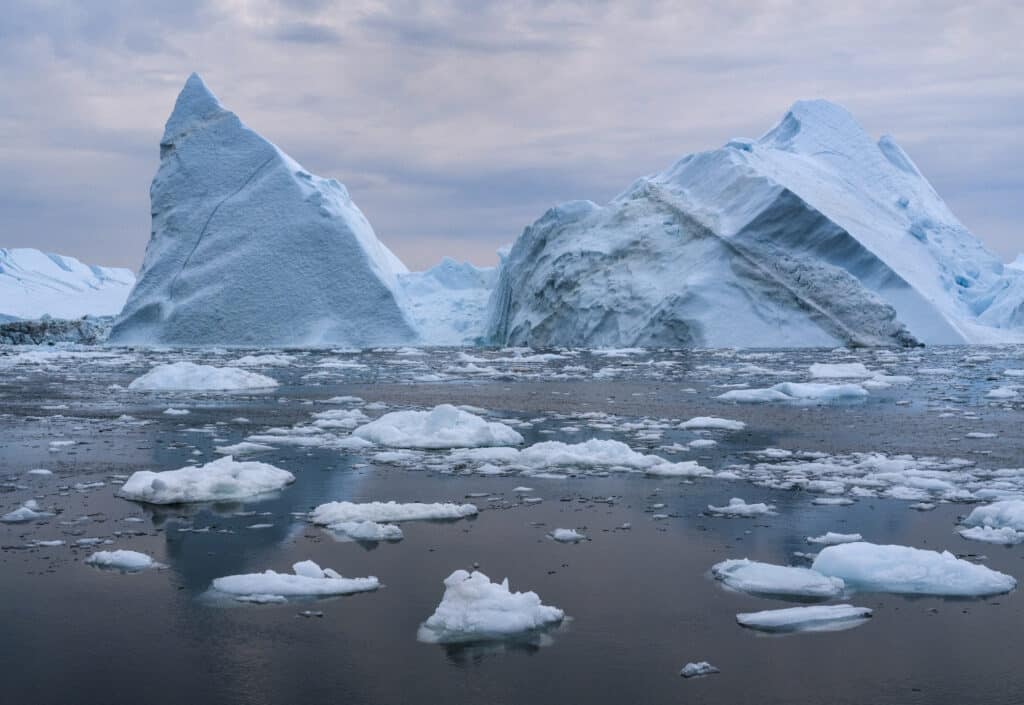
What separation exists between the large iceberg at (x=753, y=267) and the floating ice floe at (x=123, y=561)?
26140 millimetres

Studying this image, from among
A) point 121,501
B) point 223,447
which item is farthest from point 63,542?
point 223,447

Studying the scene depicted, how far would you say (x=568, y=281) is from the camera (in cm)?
→ 3353

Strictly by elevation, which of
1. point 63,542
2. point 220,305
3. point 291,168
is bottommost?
point 63,542

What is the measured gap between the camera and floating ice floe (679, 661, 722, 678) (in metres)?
3.96

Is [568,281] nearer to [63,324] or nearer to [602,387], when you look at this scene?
[602,387]

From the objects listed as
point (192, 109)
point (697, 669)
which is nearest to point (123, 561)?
point (697, 669)

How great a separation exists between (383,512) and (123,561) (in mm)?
1632

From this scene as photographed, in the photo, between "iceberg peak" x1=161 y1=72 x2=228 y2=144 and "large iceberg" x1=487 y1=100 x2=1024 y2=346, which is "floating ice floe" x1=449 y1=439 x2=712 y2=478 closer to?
"large iceberg" x1=487 y1=100 x2=1024 y2=346

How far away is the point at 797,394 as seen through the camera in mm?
14891

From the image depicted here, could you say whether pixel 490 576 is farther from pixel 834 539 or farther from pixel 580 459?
pixel 580 459

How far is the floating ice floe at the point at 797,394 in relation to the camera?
47.7ft

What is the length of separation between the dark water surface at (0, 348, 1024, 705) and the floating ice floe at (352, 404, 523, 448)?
1.46 ft

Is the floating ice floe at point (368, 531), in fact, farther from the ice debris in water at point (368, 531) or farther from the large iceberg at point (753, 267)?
the large iceberg at point (753, 267)

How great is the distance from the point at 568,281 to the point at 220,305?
11.5 m
